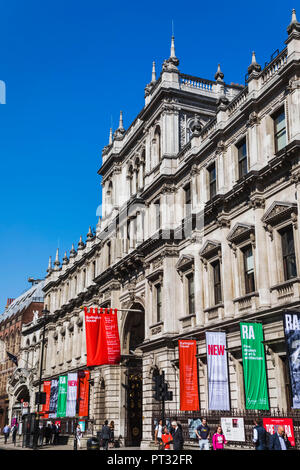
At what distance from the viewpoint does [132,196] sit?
136ft

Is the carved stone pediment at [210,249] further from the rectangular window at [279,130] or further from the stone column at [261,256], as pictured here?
the rectangular window at [279,130]

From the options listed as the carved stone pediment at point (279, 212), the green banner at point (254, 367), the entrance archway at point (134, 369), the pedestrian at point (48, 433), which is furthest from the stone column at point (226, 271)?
the pedestrian at point (48, 433)

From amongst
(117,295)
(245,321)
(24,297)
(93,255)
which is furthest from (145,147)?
(24,297)

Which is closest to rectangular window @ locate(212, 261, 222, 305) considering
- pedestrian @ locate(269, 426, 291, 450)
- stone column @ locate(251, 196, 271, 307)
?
stone column @ locate(251, 196, 271, 307)

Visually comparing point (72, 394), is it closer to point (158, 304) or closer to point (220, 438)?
point (158, 304)

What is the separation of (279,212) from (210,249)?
234 inches

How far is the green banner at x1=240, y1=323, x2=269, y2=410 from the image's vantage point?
22938mm

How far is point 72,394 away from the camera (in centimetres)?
4588

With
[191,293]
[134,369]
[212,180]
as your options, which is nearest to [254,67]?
[212,180]

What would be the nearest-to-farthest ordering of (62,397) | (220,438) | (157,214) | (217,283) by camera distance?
(220,438) → (217,283) → (157,214) → (62,397)

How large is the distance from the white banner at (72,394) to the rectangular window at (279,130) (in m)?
28.5

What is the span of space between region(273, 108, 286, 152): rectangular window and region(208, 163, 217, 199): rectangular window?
5.55 meters

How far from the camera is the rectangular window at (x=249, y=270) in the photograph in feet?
86.4

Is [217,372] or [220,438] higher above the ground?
[217,372]
